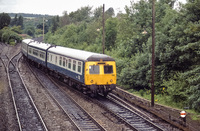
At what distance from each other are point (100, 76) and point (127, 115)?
4.10m

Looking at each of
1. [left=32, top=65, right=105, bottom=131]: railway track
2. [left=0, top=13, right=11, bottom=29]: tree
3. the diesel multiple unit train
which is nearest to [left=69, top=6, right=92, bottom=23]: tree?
[left=0, top=13, right=11, bottom=29]: tree

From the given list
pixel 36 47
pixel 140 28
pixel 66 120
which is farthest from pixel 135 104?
pixel 36 47

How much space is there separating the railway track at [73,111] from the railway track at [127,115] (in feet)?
5.05

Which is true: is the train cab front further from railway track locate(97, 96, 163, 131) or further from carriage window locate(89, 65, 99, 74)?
railway track locate(97, 96, 163, 131)

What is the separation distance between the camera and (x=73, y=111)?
16.4 m

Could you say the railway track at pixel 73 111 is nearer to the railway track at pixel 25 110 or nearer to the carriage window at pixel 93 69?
the railway track at pixel 25 110

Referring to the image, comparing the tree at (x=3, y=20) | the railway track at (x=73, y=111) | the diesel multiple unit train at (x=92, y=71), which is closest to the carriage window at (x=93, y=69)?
the diesel multiple unit train at (x=92, y=71)

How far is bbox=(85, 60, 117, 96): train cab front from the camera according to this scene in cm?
1858

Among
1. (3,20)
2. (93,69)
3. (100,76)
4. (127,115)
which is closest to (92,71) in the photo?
(93,69)

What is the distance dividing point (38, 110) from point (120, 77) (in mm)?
10361

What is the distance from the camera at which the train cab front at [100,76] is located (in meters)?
18.6

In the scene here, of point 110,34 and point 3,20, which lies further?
point 3,20

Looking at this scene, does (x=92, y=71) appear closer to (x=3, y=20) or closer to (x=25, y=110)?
(x=25, y=110)

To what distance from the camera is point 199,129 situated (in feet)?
43.4
